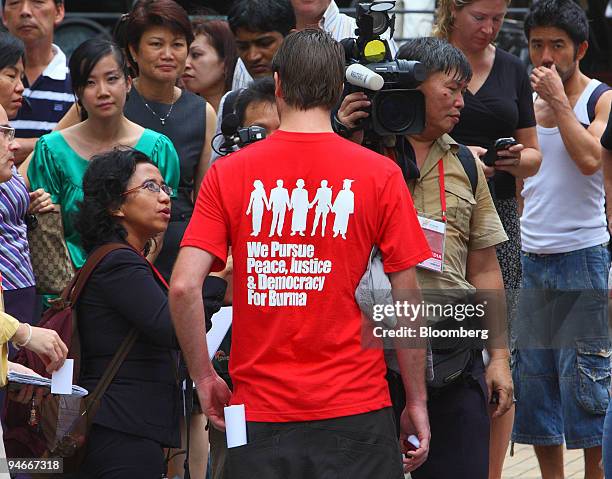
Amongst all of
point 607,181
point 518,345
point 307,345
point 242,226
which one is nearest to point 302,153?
point 242,226

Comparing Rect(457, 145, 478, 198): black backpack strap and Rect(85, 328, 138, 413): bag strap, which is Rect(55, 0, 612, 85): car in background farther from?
Rect(85, 328, 138, 413): bag strap

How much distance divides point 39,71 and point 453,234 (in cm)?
299

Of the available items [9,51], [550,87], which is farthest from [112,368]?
[550,87]

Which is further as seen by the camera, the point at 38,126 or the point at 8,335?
the point at 38,126

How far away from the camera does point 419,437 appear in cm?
391

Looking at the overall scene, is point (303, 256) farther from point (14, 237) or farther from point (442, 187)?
point (14, 237)

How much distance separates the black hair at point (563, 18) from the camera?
20.4 feet

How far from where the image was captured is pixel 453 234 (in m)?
4.44

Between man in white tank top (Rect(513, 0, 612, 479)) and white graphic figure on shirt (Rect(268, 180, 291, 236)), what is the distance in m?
2.66

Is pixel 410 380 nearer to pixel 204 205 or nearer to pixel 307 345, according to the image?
pixel 307 345

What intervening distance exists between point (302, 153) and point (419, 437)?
0.95 meters

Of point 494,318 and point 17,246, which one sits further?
point 17,246

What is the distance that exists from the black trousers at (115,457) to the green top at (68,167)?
4.97 feet

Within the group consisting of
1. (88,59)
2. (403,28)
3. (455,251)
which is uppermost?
(403,28)
